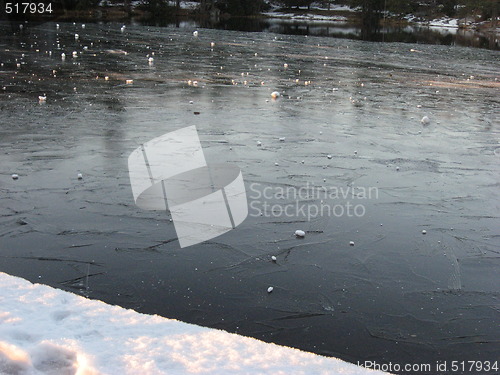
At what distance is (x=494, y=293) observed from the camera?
13.1ft

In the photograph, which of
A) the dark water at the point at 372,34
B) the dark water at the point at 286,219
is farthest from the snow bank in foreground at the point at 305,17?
the dark water at the point at 286,219

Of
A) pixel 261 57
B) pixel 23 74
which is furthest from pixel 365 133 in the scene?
pixel 261 57

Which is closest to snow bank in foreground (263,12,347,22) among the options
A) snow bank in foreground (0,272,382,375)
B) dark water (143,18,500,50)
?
dark water (143,18,500,50)

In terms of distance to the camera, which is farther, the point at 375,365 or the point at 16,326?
the point at 375,365

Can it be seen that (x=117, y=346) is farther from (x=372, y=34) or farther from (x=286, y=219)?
(x=372, y=34)

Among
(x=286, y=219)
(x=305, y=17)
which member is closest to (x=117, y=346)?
(x=286, y=219)

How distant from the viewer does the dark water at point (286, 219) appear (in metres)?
3.60

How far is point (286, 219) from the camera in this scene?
5.10 meters

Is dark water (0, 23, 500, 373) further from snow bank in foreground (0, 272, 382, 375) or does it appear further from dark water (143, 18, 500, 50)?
dark water (143, 18, 500, 50)

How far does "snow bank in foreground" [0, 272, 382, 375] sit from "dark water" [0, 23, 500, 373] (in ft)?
1.55

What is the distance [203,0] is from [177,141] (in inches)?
2413

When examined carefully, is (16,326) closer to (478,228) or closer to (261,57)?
(478,228)

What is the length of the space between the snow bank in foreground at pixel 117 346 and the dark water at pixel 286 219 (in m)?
0.47

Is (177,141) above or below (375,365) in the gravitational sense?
above
